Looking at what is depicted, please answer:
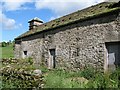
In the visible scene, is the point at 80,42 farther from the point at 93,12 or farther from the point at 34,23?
the point at 34,23

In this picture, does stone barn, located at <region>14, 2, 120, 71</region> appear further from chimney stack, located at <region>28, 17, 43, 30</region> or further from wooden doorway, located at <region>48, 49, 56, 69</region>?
chimney stack, located at <region>28, 17, 43, 30</region>

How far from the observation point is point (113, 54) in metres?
11.5

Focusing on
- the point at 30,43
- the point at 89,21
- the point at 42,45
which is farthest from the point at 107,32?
the point at 30,43

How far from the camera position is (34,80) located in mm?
9094

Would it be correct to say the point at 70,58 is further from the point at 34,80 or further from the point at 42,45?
the point at 34,80

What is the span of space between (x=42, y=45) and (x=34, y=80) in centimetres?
901

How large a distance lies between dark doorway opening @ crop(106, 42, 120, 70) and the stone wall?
0.28 metres

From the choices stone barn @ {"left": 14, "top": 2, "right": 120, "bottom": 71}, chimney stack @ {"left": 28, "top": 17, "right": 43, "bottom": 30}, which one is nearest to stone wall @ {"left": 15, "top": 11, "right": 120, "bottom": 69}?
stone barn @ {"left": 14, "top": 2, "right": 120, "bottom": 71}

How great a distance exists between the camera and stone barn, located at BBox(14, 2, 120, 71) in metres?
11.6

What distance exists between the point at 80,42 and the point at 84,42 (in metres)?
0.41

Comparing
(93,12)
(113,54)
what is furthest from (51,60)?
(113,54)

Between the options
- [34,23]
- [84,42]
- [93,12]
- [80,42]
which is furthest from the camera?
[34,23]

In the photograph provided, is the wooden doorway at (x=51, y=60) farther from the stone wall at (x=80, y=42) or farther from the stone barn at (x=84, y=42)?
the stone wall at (x=80, y=42)

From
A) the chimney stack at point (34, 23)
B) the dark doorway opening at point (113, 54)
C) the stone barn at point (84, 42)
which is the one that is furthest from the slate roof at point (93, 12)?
the chimney stack at point (34, 23)
